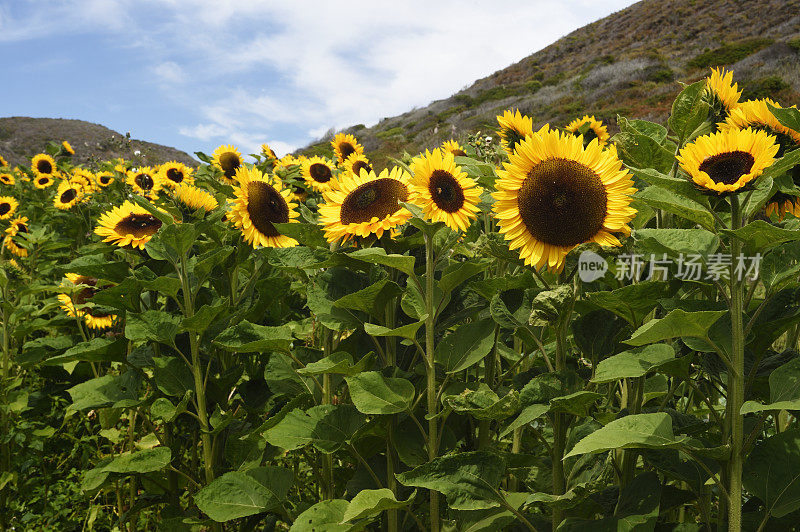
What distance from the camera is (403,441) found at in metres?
1.69

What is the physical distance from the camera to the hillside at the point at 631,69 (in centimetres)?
2401

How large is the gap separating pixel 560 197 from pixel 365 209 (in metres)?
0.58

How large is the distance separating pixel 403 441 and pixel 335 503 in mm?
251

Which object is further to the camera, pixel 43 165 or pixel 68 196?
pixel 43 165

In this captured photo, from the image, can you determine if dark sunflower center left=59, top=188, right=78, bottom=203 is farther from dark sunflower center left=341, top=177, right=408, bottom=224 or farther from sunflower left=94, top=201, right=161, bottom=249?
dark sunflower center left=341, top=177, right=408, bottom=224

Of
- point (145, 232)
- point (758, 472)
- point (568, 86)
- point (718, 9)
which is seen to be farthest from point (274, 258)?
point (718, 9)

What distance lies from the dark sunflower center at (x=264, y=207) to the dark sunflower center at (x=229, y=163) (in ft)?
6.12

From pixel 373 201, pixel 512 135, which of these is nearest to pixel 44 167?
pixel 512 135

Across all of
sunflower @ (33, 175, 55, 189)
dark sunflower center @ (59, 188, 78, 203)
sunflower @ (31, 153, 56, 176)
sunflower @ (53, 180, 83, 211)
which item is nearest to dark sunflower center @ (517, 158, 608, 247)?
sunflower @ (53, 180, 83, 211)

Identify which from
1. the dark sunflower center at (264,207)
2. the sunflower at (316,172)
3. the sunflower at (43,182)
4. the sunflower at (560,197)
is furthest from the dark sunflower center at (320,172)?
the sunflower at (43,182)

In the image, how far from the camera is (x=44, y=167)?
7.94 m

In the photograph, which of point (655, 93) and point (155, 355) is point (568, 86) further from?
point (155, 355)

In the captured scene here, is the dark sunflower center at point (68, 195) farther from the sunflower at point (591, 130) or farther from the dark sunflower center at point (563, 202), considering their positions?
the dark sunflower center at point (563, 202)

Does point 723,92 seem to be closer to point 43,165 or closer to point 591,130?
point 591,130
